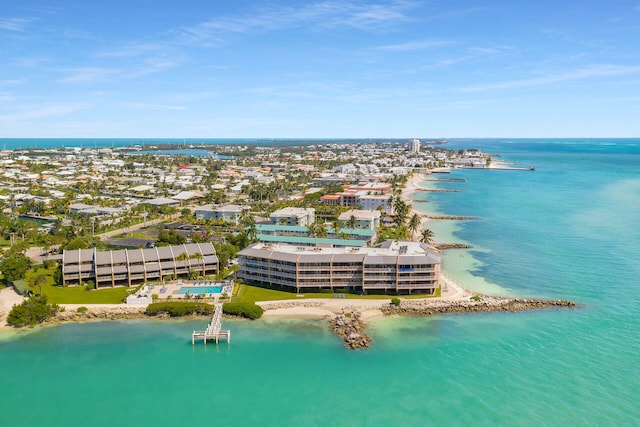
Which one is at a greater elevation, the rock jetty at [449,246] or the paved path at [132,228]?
the rock jetty at [449,246]

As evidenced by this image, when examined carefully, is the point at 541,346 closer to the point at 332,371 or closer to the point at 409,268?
the point at 409,268

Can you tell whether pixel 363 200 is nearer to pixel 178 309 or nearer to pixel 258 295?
pixel 258 295

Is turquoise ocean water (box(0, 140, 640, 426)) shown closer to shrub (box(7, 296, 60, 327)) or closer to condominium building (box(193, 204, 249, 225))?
shrub (box(7, 296, 60, 327))

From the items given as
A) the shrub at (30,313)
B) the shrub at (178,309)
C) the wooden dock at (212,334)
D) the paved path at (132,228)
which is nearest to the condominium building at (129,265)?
the shrub at (30,313)

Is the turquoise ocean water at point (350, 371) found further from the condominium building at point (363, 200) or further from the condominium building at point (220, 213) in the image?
the condominium building at point (363, 200)

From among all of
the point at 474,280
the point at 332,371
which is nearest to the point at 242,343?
the point at 332,371

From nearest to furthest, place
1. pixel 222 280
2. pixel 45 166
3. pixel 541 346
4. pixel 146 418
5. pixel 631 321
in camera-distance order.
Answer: pixel 146 418
pixel 541 346
pixel 631 321
pixel 222 280
pixel 45 166

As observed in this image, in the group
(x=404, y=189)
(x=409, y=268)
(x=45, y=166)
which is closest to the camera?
(x=409, y=268)
